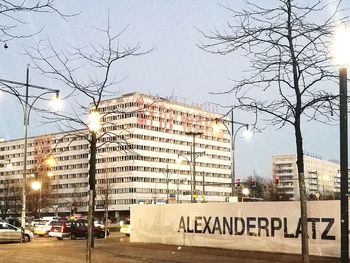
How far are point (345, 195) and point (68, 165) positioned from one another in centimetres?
15952

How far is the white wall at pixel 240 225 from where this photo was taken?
22.6m

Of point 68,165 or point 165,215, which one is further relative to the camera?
point 68,165

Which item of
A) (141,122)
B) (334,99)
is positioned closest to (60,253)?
(334,99)

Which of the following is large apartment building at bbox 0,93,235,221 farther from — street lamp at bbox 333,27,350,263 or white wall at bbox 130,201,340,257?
street lamp at bbox 333,27,350,263

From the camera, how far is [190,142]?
16412 cm

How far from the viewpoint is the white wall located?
22.6 metres

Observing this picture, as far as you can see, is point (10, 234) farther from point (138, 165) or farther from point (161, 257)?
point (138, 165)

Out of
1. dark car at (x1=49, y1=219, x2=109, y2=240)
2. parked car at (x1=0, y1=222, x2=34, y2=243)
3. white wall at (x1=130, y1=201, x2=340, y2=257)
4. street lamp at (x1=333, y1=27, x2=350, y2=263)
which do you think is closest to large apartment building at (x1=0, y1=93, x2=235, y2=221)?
dark car at (x1=49, y1=219, x2=109, y2=240)

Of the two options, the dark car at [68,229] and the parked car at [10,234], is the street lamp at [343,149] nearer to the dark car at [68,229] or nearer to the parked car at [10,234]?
the parked car at [10,234]

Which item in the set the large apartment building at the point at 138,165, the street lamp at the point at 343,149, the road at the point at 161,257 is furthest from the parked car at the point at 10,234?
the large apartment building at the point at 138,165

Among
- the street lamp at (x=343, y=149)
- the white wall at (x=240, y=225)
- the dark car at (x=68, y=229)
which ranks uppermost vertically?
the street lamp at (x=343, y=149)

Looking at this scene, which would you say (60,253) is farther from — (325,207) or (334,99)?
(334,99)

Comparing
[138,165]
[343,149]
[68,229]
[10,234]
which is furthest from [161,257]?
[138,165]

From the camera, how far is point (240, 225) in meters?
26.1
